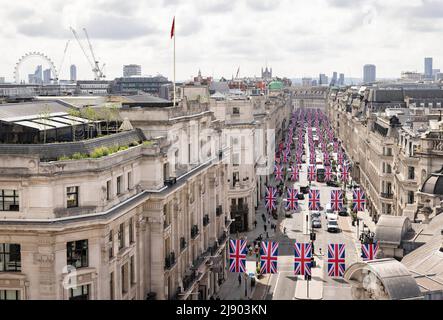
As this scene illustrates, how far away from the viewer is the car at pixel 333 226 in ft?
414

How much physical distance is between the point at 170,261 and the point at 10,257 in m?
19.5

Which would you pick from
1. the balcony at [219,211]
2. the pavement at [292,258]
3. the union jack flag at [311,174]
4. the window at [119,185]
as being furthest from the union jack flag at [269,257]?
the union jack flag at [311,174]

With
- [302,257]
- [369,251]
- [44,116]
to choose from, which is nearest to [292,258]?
[302,257]

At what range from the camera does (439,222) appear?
50250mm

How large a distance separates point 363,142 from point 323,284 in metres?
89.8

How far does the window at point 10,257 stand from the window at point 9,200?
261 cm

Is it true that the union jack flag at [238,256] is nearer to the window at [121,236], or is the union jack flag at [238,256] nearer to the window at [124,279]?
the window at [124,279]

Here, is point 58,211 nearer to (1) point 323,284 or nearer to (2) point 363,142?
(1) point 323,284

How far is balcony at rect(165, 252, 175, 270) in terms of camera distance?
65938 mm

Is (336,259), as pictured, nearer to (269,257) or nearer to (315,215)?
(269,257)

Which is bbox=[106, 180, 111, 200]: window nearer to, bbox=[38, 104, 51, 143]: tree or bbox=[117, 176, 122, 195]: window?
bbox=[117, 176, 122, 195]: window

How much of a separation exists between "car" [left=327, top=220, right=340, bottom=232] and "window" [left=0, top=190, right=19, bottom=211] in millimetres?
83771

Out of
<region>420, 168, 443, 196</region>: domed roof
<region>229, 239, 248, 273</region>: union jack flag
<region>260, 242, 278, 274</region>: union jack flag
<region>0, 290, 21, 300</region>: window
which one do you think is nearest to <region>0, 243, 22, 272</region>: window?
<region>0, 290, 21, 300</region>: window

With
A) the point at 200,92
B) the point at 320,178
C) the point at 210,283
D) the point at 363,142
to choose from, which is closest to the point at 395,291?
the point at 210,283
